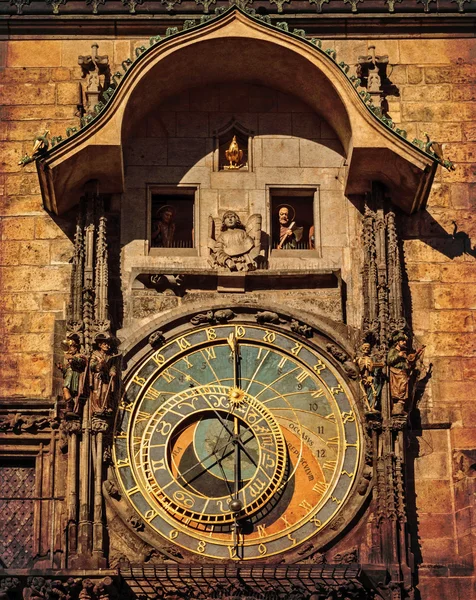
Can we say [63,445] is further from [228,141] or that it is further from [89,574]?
[228,141]

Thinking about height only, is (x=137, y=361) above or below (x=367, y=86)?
below

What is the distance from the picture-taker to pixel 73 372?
19.5m

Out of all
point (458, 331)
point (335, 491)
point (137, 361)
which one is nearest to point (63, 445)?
point (137, 361)

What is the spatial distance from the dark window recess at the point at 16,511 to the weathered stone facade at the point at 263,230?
16cm

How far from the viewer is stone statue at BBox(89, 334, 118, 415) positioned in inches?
764

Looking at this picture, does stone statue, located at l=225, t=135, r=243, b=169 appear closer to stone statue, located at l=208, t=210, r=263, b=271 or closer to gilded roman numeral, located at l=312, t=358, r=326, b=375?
stone statue, located at l=208, t=210, r=263, b=271

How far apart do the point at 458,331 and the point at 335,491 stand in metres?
2.03

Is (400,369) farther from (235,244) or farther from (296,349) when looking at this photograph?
(235,244)

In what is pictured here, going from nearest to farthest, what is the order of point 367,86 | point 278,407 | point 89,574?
point 89,574
point 278,407
point 367,86

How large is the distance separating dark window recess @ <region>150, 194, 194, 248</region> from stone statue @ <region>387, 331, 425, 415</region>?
2.29 m

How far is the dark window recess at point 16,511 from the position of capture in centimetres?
1931

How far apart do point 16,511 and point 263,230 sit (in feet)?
11.7

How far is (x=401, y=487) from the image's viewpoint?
1917 cm

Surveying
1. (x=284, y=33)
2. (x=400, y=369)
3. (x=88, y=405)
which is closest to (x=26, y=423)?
(x=88, y=405)
